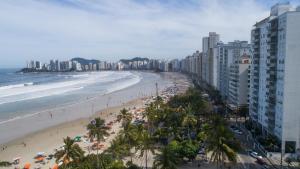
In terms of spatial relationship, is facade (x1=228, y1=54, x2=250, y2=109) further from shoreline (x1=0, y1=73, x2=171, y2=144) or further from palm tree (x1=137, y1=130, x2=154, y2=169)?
palm tree (x1=137, y1=130, x2=154, y2=169)

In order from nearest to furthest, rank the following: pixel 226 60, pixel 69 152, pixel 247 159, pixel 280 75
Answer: pixel 69 152 < pixel 247 159 < pixel 280 75 < pixel 226 60

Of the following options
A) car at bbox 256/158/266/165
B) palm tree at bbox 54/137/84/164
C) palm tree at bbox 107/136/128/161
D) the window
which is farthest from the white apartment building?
palm tree at bbox 54/137/84/164

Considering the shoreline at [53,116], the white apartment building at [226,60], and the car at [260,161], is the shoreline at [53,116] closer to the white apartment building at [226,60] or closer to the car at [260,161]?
the white apartment building at [226,60]

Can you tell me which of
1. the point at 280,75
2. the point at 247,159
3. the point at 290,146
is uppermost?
the point at 280,75

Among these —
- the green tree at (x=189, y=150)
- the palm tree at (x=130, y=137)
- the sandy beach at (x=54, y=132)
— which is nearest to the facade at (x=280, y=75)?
the green tree at (x=189, y=150)

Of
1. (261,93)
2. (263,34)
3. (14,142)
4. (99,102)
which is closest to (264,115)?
(261,93)

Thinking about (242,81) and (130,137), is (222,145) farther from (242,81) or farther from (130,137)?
(242,81)

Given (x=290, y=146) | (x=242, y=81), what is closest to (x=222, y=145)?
(x=290, y=146)

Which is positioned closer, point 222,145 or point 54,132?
point 222,145

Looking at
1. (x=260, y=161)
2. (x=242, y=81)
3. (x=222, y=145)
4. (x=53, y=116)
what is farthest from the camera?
(x=53, y=116)
